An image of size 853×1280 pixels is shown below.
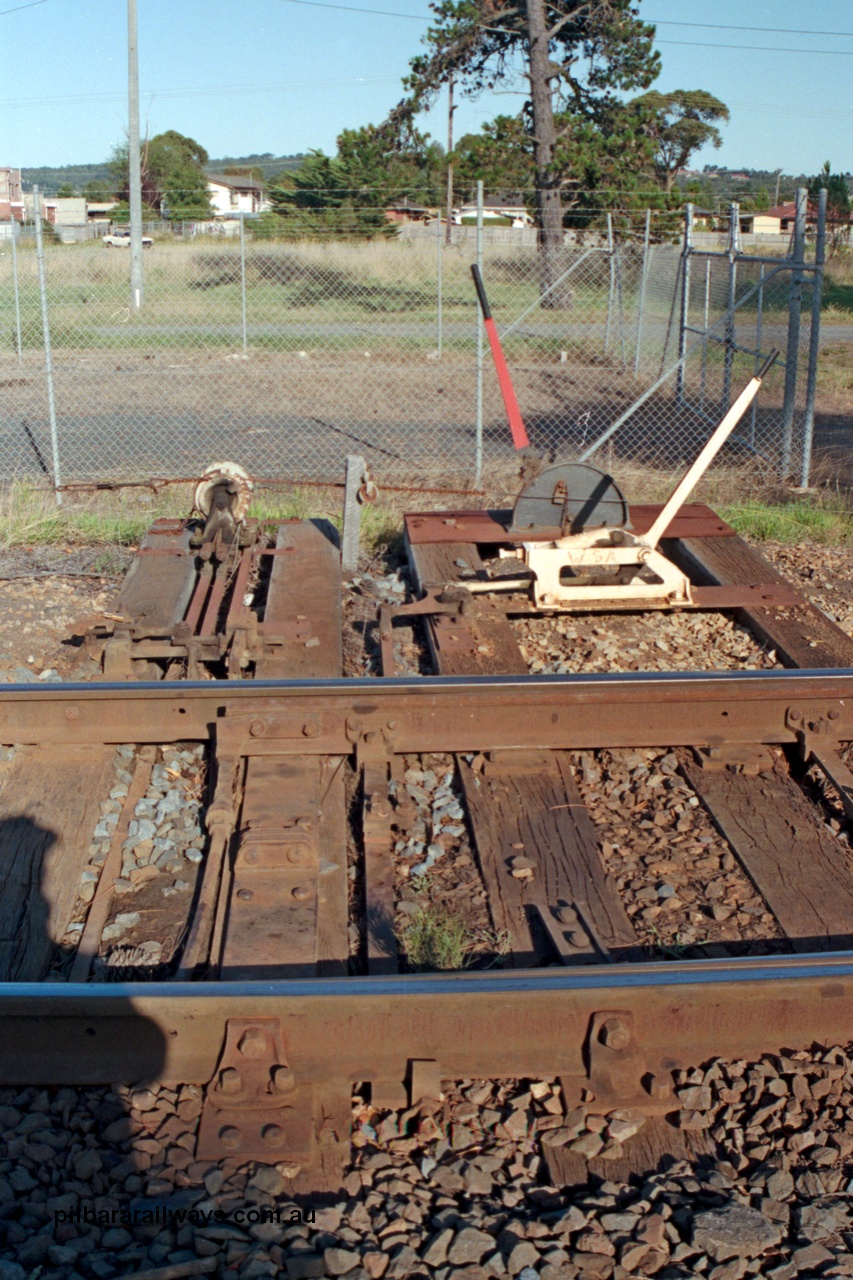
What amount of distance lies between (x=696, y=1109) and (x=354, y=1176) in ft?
2.88

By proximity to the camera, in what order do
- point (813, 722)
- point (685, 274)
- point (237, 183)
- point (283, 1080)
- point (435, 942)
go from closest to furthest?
point (283, 1080), point (435, 942), point (813, 722), point (685, 274), point (237, 183)

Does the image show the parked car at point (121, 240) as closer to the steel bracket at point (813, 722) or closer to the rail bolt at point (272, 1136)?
the steel bracket at point (813, 722)

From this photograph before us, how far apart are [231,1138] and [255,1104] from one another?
0.36 feet

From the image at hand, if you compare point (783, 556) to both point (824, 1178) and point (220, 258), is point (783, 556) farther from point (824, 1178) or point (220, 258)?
point (220, 258)

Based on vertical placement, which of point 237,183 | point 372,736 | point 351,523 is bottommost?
point 372,736

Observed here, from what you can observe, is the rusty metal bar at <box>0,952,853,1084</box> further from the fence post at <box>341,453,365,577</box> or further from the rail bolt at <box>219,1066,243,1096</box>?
the fence post at <box>341,453,365,577</box>

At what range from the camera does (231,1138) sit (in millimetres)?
2744

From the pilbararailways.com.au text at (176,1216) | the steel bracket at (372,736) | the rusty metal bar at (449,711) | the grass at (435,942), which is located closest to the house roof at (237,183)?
the rusty metal bar at (449,711)

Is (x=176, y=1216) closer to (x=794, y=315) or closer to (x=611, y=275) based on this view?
(x=794, y=315)

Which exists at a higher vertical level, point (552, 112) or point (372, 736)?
point (552, 112)

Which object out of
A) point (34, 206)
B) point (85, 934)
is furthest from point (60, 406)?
point (85, 934)

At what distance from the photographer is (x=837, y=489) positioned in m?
10.5

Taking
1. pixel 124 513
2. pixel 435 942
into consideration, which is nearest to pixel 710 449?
pixel 435 942

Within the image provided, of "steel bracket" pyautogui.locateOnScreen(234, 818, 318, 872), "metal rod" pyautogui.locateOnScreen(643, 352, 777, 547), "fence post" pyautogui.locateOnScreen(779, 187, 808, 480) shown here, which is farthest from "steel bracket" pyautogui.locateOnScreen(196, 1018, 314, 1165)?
"fence post" pyautogui.locateOnScreen(779, 187, 808, 480)
